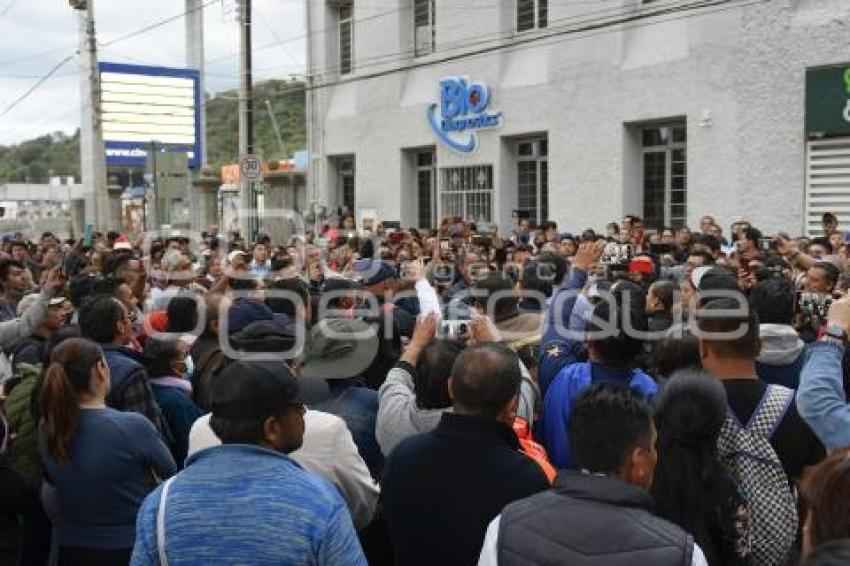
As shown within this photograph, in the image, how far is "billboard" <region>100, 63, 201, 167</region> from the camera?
1305 inches

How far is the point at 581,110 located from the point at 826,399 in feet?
51.7

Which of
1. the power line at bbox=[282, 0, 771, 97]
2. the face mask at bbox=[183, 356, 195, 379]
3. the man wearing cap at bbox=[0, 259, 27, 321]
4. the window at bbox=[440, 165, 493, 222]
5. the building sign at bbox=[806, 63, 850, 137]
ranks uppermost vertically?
the power line at bbox=[282, 0, 771, 97]

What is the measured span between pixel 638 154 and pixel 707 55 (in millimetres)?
2663

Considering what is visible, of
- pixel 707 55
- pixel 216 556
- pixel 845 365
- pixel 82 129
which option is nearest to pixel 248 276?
pixel 845 365

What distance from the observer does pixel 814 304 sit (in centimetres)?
654

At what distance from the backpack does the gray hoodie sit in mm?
1199

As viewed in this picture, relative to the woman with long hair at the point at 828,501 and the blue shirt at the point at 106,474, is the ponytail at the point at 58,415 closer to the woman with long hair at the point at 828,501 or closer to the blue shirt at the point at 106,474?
the blue shirt at the point at 106,474

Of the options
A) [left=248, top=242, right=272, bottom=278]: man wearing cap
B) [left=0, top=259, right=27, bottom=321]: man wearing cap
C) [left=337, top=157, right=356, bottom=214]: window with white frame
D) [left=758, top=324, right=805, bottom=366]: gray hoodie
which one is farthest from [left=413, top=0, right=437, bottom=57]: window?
[left=758, top=324, right=805, bottom=366]: gray hoodie

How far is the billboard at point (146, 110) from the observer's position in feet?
109

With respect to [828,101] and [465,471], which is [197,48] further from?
[465,471]

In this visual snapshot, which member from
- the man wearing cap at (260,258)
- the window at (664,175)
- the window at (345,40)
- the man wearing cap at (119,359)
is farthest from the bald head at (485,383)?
the window at (345,40)

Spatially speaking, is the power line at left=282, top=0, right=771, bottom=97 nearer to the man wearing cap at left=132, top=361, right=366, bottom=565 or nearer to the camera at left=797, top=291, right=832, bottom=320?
the camera at left=797, top=291, right=832, bottom=320

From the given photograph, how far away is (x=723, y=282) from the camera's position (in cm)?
573

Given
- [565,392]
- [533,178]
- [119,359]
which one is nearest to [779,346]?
[565,392]
